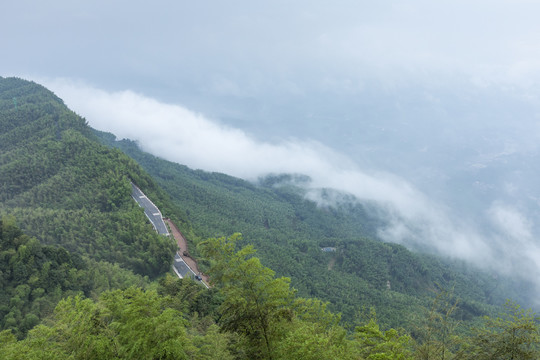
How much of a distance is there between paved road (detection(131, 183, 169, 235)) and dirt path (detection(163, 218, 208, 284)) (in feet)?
4.80

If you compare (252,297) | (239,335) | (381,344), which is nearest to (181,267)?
(239,335)

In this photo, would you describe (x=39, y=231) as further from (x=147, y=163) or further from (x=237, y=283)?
(x=147, y=163)

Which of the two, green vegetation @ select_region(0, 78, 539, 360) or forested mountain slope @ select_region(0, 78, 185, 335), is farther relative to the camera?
forested mountain slope @ select_region(0, 78, 185, 335)

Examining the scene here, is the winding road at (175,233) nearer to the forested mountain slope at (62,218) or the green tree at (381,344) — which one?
the forested mountain slope at (62,218)

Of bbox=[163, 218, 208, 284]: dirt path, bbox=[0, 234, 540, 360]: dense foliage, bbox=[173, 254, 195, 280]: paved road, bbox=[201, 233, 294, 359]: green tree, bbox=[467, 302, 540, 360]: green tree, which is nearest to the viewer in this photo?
bbox=[0, 234, 540, 360]: dense foliage

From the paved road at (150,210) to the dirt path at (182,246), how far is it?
1.46 meters

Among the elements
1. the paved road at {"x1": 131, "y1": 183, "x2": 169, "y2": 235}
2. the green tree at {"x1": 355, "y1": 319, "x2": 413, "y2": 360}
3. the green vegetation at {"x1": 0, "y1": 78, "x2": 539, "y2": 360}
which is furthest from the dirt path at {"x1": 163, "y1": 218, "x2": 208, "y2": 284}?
the green tree at {"x1": 355, "y1": 319, "x2": 413, "y2": 360}

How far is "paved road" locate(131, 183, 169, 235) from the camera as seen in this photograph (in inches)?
2157

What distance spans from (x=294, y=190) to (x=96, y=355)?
478 feet

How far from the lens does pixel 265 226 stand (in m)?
100

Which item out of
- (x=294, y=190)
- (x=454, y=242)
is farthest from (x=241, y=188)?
(x=454, y=242)

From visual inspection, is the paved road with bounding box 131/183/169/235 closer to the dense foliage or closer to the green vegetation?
the green vegetation

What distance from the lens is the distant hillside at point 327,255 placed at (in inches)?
2702

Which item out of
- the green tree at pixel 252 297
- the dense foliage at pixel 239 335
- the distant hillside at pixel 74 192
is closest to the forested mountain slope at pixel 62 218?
the distant hillside at pixel 74 192
